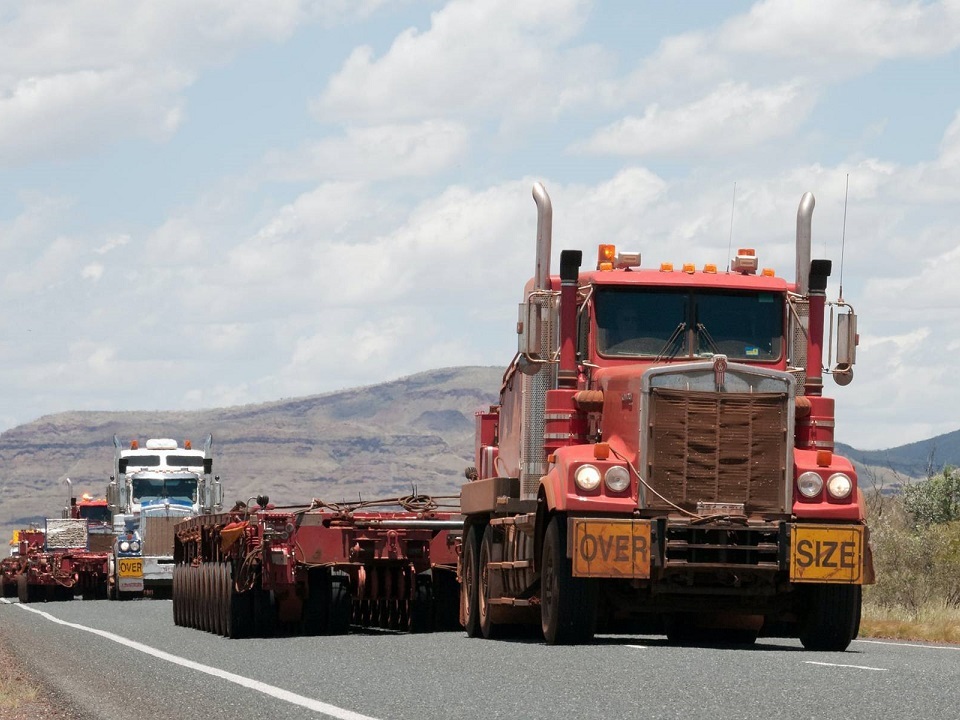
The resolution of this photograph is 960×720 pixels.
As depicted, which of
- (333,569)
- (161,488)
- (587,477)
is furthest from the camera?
(161,488)

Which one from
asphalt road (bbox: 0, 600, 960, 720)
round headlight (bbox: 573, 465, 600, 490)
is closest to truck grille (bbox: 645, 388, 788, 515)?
round headlight (bbox: 573, 465, 600, 490)

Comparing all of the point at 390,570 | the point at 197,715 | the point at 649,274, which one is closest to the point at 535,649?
the point at 649,274

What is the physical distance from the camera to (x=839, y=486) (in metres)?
16.6

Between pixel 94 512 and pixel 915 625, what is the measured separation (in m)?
39.4

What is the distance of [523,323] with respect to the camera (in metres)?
17.2

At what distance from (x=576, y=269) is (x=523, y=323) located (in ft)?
2.36

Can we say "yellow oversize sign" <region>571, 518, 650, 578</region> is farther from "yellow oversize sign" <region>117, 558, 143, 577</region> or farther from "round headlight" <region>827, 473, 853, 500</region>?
"yellow oversize sign" <region>117, 558, 143, 577</region>

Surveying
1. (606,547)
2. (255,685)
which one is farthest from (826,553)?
(255,685)

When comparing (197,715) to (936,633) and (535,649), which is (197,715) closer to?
(535,649)

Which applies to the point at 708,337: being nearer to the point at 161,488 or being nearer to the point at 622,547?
the point at 622,547

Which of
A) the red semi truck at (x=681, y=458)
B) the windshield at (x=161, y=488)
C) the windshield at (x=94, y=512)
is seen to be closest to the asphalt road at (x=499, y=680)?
the red semi truck at (x=681, y=458)

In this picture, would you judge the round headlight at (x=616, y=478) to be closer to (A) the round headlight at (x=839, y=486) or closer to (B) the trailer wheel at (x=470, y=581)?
(A) the round headlight at (x=839, y=486)

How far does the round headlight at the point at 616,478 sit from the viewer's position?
16.4m

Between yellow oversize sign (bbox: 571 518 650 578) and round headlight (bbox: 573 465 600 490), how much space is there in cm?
37
